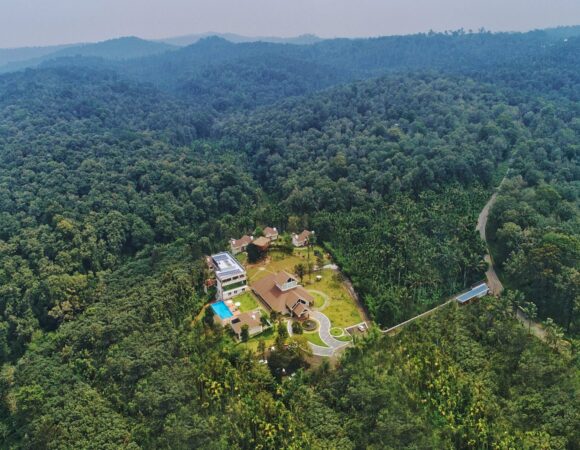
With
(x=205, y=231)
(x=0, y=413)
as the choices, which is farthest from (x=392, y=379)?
(x=205, y=231)

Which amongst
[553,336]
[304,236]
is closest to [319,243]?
[304,236]

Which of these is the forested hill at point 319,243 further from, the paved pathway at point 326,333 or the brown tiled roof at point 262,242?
the brown tiled roof at point 262,242

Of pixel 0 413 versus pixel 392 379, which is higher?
pixel 392 379

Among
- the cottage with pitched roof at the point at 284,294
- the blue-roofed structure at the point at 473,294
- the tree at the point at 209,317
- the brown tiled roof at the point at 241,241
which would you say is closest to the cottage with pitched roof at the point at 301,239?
the brown tiled roof at the point at 241,241

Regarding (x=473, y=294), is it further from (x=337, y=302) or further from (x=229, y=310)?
(x=229, y=310)

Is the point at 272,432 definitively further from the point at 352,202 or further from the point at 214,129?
the point at 214,129
